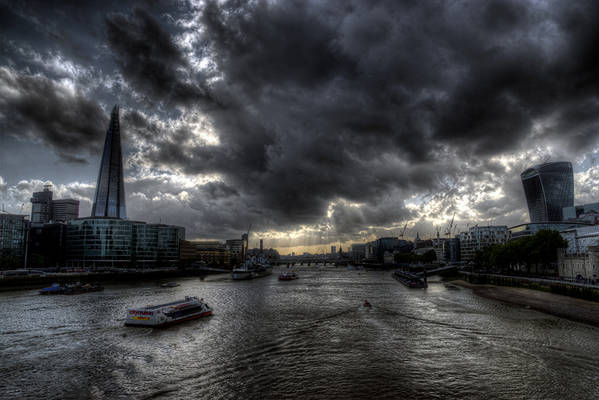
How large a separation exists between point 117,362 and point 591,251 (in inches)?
3997

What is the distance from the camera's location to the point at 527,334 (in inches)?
1604

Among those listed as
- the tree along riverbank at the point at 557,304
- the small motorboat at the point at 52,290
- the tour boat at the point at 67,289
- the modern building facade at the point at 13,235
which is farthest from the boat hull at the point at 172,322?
the modern building facade at the point at 13,235

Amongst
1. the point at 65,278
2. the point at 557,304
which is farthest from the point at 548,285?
the point at 65,278

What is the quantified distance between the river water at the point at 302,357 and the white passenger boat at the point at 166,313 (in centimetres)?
153

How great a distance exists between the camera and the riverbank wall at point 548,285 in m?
64.2

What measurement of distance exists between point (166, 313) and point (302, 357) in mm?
25422

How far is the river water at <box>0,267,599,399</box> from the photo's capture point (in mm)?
24422

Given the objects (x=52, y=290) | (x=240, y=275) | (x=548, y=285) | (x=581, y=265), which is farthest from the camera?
(x=240, y=275)

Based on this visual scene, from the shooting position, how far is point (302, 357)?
1264 inches

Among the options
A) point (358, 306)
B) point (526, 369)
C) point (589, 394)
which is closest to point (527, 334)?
point (526, 369)

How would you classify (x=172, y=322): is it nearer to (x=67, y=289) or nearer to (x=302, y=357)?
(x=302, y=357)

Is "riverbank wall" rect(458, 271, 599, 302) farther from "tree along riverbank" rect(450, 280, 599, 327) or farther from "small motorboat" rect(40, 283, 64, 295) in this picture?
"small motorboat" rect(40, 283, 64, 295)

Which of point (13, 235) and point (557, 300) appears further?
point (13, 235)

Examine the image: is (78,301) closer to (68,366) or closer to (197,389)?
(68,366)
